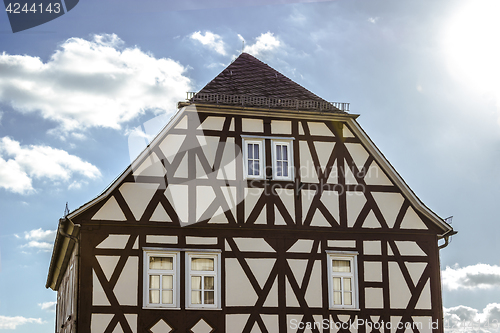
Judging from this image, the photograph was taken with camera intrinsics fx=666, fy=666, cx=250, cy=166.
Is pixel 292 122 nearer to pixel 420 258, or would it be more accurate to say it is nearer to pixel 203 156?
pixel 203 156

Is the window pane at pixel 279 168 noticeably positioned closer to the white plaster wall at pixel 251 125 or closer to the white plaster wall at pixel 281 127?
the white plaster wall at pixel 281 127

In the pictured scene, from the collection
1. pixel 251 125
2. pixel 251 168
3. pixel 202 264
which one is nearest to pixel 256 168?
pixel 251 168

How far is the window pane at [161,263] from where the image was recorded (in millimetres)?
17547

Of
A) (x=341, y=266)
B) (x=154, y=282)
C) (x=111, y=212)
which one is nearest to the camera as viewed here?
(x=154, y=282)

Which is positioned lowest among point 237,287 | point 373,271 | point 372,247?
point 237,287

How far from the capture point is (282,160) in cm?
1922

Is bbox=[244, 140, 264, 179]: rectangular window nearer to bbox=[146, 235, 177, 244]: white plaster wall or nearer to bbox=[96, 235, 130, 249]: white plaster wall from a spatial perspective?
bbox=[146, 235, 177, 244]: white plaster wall

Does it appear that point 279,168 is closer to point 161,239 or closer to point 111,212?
point 161,239

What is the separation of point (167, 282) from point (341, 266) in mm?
4919

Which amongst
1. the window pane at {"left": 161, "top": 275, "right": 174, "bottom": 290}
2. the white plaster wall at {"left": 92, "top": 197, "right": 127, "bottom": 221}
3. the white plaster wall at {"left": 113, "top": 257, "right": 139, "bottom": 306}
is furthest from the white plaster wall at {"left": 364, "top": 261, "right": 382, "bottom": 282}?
the white plaster wall at {"left": 92, "top": 197, "right": 127, "bottom": 221}

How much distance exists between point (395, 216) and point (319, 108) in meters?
3.88

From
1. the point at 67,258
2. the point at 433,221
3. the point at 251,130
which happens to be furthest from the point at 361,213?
the point at 67,258

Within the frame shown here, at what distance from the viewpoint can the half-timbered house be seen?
682 inches

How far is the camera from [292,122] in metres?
19.6
